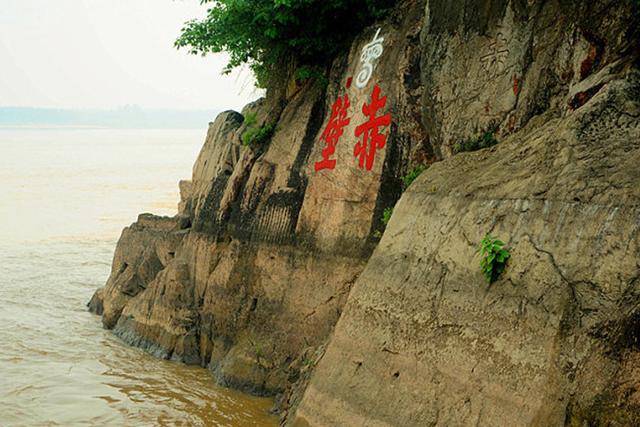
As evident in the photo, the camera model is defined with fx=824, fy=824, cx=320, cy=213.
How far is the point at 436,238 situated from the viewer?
23.9ft

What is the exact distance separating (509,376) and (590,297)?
84 cm

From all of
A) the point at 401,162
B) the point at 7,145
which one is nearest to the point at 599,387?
the point at 401,162

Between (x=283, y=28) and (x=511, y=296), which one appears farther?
(x=283, y=28)

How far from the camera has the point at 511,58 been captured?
329 inches

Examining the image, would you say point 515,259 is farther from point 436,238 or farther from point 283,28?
point 283,28

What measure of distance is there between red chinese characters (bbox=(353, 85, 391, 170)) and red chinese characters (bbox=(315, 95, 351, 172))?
0.36 m

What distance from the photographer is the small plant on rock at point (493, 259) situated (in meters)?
6.42

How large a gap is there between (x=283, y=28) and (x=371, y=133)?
2416 mm

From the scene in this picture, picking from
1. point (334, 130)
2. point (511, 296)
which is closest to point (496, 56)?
point (334, 130)

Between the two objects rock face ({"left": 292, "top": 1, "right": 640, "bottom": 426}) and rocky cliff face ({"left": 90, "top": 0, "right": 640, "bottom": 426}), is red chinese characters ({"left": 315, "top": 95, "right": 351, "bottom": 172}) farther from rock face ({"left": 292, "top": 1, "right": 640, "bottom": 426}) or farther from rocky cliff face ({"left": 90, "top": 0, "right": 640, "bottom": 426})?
rock face ({"left": 292, "top": 1, "right": 640, "bottom": 426})

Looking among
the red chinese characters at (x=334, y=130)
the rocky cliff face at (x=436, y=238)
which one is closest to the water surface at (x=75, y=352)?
the rocky cliff face at (x=436, y=238)

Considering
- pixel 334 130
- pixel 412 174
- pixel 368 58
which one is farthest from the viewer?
pixel 334 130

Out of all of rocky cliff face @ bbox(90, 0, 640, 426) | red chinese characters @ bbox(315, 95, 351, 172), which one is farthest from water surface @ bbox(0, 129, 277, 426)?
red chinese characters @ bbox(315, 95, 351, 172)

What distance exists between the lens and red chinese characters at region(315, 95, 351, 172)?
408 inches
